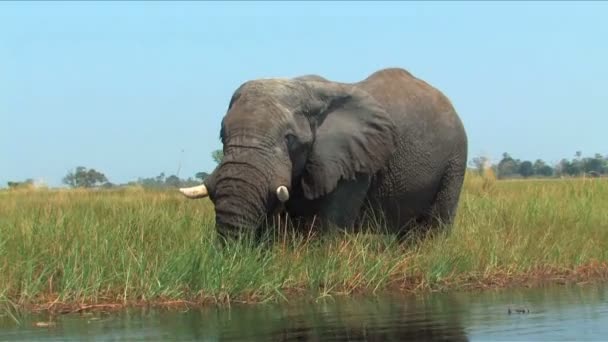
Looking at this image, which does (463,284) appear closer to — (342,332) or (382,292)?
(382,292)

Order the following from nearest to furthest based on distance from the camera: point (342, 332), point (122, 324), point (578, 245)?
point (342, 332) < point (122, 324) < point (578, 245)

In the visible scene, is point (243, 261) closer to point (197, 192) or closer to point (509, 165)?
point (197, 192)

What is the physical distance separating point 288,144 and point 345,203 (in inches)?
40.5

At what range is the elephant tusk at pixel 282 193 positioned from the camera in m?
10.3

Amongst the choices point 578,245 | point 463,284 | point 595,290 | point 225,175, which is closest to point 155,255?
point 225,175

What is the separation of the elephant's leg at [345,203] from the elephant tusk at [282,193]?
3.51 ft

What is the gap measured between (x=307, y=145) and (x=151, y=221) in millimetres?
1842

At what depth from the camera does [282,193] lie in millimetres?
10312

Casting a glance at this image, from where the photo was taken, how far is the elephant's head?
10.2m

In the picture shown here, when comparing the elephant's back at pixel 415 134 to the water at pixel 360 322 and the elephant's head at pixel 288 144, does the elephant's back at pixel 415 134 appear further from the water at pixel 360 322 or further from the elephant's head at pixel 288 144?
the water at pixel 360 322


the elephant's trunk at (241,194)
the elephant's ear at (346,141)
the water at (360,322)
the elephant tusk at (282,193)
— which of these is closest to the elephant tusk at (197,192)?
the elephant's trunk at (241,194)

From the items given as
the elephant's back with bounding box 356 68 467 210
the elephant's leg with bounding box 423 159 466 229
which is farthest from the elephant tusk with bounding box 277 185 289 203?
the elephant's leg with bounding box 423 159 466 229

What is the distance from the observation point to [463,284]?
10.4 m

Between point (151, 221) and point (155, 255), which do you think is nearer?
point (155, 255)
